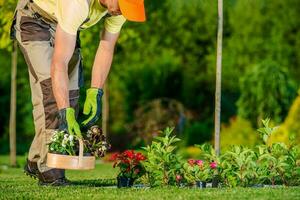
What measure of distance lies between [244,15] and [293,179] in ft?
82.6

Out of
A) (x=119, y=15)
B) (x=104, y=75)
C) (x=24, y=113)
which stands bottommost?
(x=24, y=113)

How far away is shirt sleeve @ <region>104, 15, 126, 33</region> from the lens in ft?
29.0

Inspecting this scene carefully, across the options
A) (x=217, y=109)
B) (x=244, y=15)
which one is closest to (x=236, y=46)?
(x=244, y=15)

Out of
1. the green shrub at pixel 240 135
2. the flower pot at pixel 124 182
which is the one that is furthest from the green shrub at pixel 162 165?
the green shrub at pixel 240 135

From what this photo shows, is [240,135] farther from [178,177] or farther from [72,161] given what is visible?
[72,161]

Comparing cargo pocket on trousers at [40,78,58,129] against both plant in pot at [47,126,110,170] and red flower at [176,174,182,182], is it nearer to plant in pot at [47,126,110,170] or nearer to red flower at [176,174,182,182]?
plant in pot at [47,126,110,170]

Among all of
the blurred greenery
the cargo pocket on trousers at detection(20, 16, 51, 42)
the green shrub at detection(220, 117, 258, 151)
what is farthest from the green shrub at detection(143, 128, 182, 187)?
the green shrub at detection(220, 117, 258, 151)

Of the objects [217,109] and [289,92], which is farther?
[289,92]

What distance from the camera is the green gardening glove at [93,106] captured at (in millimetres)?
8633

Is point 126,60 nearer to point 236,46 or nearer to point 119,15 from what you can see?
point 236,46

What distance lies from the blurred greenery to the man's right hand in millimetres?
15485

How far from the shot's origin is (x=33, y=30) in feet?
29.7

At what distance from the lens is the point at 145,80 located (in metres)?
29.4

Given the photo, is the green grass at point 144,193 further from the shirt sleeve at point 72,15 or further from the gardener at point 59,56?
the shirt sleeve at point 72,15
